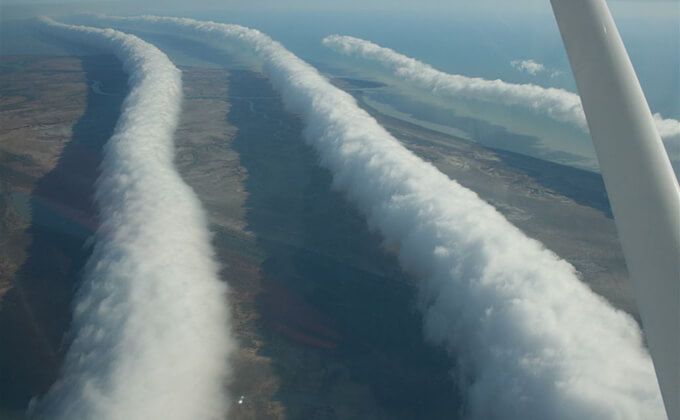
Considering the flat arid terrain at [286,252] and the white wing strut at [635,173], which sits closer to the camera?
the white wing strut at [635,173]

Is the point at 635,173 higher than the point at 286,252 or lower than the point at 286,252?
higher

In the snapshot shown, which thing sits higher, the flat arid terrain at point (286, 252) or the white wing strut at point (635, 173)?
the white wing strut at point (635, 173)

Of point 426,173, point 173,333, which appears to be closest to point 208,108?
point 426,173

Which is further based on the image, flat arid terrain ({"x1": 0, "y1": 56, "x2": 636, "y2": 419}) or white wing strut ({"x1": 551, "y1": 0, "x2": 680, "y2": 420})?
flat arid terrain ({"x1": 0, "y1": 56, "x2": 636, "y2": 419})

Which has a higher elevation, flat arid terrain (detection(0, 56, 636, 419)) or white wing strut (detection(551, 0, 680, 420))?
white wing strut (detection(551, 0, 680, 420))
